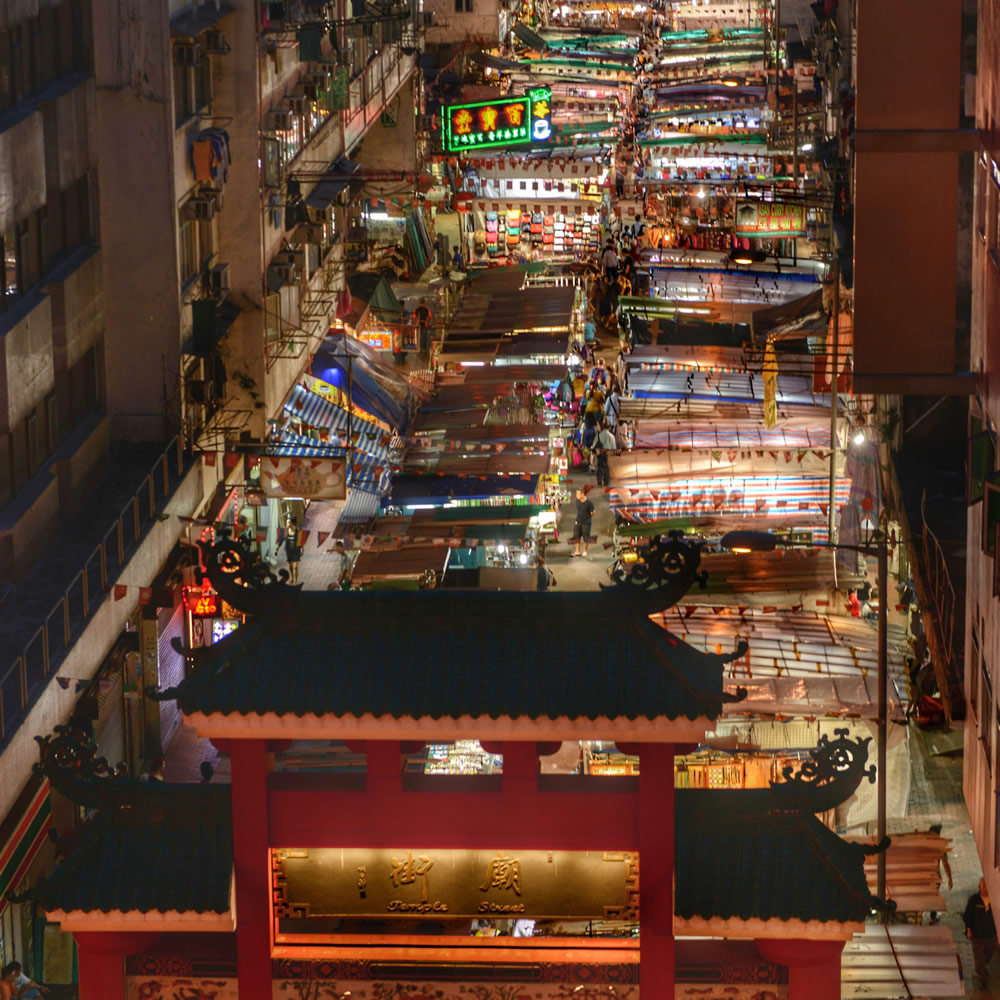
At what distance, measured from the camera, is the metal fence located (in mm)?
18938

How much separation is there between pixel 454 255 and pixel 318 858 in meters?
41.6

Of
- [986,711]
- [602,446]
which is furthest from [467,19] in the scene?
[986,711]

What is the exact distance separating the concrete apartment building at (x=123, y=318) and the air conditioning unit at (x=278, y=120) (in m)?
0.05

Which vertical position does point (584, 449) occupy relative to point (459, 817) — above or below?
below

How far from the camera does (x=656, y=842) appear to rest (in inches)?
557

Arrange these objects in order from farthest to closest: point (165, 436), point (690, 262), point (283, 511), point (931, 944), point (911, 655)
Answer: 1. point (690, 262)
2. point (283, 511)
3. point (911, 655)
4. point (165, 436)
5. point (931, 944)

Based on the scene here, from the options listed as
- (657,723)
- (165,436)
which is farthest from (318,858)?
(165,436)

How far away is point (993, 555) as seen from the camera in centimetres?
1658

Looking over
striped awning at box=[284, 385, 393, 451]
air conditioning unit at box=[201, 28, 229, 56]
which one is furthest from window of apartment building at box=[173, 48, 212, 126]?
striped awning at box=[284, 385, 393, 451]

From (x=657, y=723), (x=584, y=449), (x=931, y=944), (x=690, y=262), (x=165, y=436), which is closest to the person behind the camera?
(x=657, y=723)

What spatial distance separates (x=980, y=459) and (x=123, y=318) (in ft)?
44.3

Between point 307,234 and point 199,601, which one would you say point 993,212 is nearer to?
point 199,601

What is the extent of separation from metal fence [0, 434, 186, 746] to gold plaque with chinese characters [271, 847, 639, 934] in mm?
4962

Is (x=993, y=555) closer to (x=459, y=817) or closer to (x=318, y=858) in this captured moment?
(x=459, y=817)
